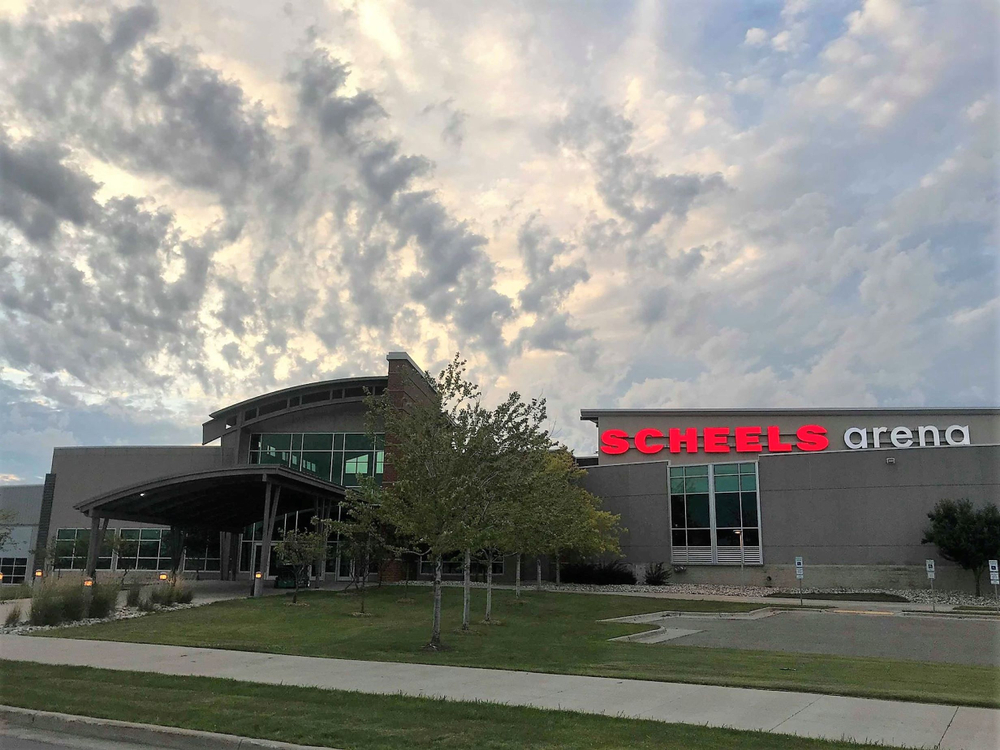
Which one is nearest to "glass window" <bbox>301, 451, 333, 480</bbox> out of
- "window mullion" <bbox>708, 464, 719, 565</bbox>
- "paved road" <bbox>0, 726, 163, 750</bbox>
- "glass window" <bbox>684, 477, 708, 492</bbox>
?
"glass window" <bbox>684, 477, 708, 492</bbox>

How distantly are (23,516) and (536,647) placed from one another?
59.5 metres

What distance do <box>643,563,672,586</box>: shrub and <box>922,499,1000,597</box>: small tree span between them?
14823 mm

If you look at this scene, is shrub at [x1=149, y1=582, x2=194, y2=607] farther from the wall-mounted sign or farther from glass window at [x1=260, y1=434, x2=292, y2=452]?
→ the wall-mounted sign

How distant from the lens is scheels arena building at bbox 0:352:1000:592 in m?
40.4

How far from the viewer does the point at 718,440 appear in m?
62.8

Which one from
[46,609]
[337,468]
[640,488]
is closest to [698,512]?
[640,488]

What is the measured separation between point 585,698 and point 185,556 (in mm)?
49304

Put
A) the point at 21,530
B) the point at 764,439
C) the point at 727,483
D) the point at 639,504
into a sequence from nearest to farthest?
1. the point at 727,483
2. the point at 639,504
3. the point at 21,530
4. the point at 764,439

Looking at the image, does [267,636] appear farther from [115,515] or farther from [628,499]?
[628,499]

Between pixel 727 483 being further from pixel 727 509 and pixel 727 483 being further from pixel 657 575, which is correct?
pixel 657 575

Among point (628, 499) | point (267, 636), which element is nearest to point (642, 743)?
point (267, 636)

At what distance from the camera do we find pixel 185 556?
5309 centimetres

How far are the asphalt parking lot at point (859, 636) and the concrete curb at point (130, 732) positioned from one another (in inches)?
463

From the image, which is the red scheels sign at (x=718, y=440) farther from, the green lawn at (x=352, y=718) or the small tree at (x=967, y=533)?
the green lawn at (x=352, y=718)
